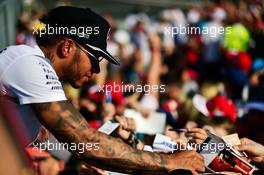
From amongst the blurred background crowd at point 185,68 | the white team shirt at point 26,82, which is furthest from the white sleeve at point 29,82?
the blurred background crowd at point 185,68

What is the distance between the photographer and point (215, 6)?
6.35 metres

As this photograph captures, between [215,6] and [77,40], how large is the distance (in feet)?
12.8

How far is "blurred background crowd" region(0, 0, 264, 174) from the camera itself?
3734 millimetres

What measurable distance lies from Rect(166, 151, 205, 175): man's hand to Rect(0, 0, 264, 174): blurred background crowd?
2.37 feet

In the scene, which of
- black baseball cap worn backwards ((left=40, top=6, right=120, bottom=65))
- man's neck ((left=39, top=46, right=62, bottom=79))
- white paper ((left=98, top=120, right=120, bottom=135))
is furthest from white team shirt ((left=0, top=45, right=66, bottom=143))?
white paper ((left=98, top=120, right=120, bottom=135))

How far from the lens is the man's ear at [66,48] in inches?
99.2

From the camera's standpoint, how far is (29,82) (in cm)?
224

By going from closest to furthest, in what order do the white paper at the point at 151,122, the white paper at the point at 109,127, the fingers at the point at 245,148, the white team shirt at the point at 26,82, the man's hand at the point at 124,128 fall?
the white team shirt at the point at 26,82
the fingers at the point at 245,148
the white paper at the point at 109,127
the man's hand at the point at 124,128
the white paper at the point at 151,122

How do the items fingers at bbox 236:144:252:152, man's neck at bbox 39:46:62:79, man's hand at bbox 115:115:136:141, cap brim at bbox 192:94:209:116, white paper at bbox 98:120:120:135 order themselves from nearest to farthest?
man's neck at bbox 39:46:62:79
fingers at bbox 236:144:252:152
white paper at bbox 98:120:120:135
man's hand at bbox 115:115:136:141
cap brim at bbox 192:94:209:116

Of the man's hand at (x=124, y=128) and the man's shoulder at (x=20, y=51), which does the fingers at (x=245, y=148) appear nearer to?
the man's hand at (x=124, y=128)

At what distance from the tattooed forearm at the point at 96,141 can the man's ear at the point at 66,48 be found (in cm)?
30

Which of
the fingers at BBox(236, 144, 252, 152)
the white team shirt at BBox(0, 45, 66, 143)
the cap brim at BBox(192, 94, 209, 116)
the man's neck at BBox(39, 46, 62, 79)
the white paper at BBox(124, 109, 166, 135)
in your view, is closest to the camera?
the white team shirt at BBox(0, 45, 66, 143)

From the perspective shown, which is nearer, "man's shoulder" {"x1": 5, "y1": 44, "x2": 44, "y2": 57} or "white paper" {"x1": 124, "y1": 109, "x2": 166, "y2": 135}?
"man's shoulder" {"x1": 5, "y1": 44, "x2": 44, "y2": 57}

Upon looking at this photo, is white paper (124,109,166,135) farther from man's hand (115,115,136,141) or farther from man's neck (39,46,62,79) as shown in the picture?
man's neck (39,46,62,79)
